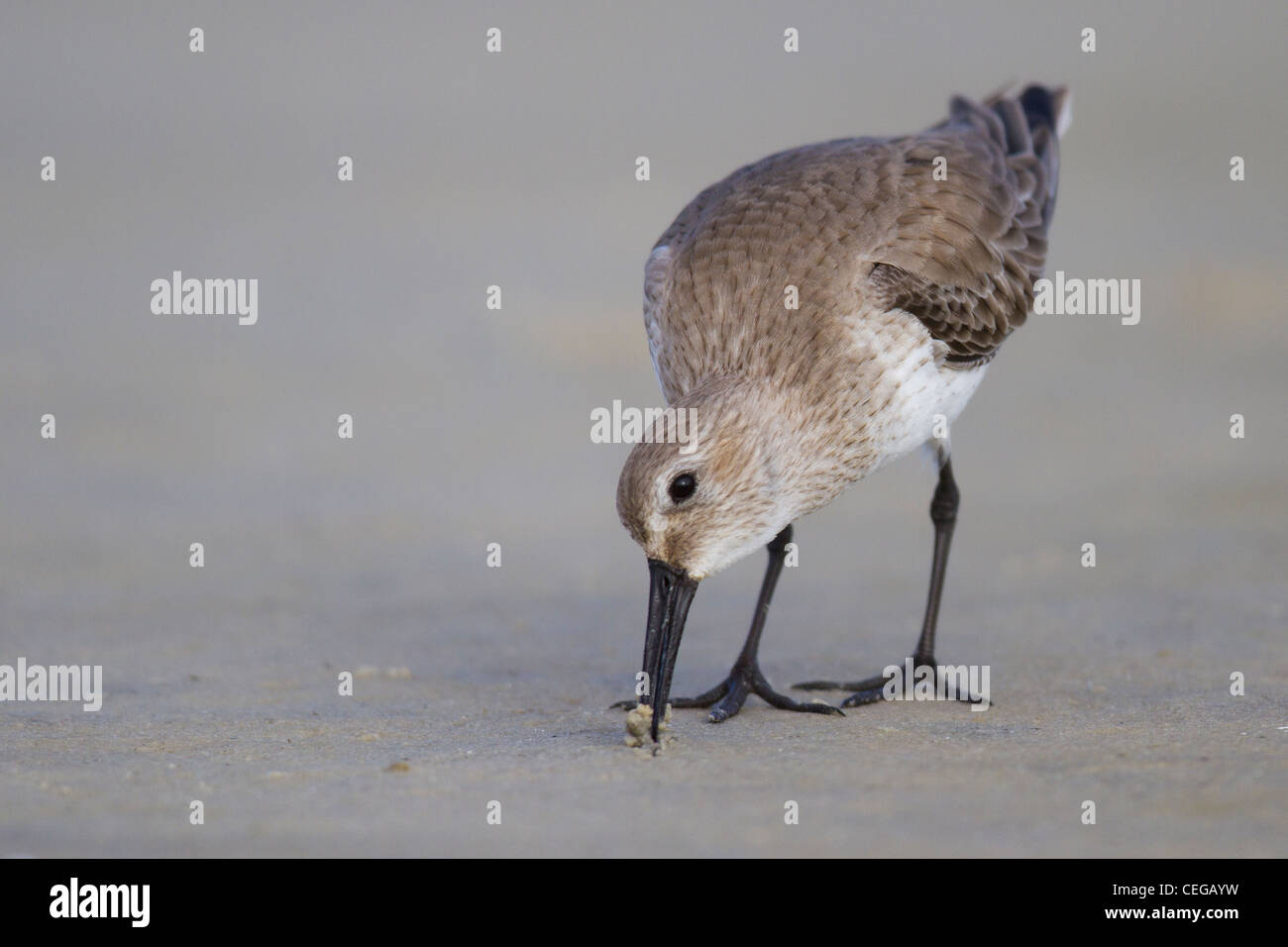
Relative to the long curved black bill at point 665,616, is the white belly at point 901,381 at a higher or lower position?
higher

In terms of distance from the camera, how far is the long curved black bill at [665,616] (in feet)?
20.6

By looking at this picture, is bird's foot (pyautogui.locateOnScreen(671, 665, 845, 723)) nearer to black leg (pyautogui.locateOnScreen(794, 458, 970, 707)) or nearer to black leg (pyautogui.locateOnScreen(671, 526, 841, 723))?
black leg (pyautogui.locateOnScreen(671, 526, 841, 723))

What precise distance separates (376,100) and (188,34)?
204 inches

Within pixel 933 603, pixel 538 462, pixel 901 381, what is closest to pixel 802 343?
pixel 901 381

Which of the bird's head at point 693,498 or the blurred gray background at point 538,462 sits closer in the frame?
the blurred gray background at point 538,462

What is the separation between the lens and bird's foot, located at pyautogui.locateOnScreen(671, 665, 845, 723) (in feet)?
23.4

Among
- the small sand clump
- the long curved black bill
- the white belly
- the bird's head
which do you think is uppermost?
the white belly

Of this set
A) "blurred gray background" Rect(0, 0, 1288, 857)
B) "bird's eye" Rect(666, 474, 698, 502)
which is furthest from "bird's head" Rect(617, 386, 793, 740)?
"blurred gray background" Rect(0, 0, 1288, 857)

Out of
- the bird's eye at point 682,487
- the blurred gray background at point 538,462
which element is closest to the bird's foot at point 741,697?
the blurred gray background at point 538,462

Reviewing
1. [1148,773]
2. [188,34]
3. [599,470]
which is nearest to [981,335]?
[1148,773]

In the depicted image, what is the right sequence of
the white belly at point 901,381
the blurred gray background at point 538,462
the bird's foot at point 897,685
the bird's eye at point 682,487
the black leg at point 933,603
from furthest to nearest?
the black leg at point 933,603 → the bird's foot at point 897,685 → the white belly at point 901,381 → the bird's eye at point 682,487 → the blurred gray background at point 538,462

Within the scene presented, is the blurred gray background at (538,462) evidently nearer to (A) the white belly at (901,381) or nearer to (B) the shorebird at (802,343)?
(B) the shorebird at (802,343)

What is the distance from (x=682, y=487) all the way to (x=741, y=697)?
56.2 inches

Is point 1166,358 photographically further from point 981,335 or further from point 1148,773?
point 1148,773
